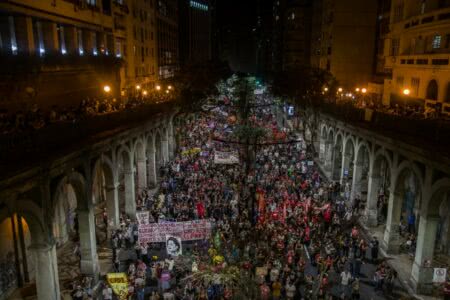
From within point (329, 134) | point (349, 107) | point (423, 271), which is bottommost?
point (423, 271)

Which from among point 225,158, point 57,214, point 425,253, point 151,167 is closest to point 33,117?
point 57,214

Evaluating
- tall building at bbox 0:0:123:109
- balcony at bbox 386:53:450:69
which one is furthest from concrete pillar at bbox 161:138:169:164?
balcony at bbox 386:53:450:69

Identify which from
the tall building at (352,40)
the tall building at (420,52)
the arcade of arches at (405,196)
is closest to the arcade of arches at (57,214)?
the arcade of arches at (405,196)

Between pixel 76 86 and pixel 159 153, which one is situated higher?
pixel 76 86

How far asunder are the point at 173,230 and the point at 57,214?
760 centimetres

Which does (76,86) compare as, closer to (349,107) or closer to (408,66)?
(349,107)

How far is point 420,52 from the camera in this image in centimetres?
3272

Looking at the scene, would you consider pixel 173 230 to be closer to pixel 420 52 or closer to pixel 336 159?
pixel 336 159

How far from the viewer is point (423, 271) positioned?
19.4 metres

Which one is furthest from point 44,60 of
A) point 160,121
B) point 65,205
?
point 160,121

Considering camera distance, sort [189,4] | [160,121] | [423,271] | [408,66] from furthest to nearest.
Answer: [189,4], [160,121], [408,66], [423,271]

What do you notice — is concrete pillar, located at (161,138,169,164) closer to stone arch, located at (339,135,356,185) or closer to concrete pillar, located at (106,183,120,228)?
concrete pillar, located at (106,183,120,228)

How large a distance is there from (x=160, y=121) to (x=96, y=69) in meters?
7.82

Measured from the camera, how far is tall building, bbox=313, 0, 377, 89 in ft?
192
